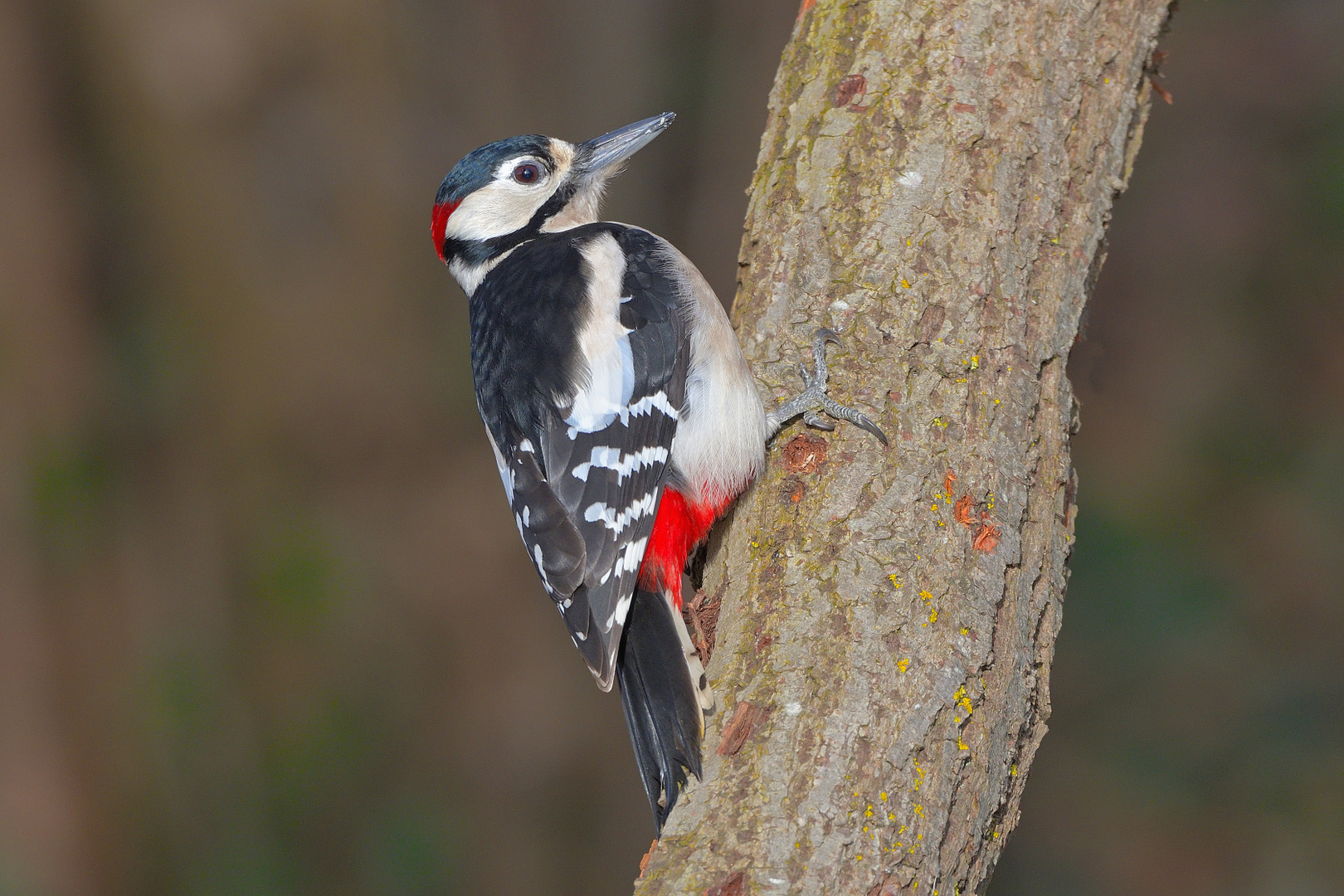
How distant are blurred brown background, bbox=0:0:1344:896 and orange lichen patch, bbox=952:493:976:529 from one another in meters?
3.15

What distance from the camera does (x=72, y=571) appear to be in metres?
4.64

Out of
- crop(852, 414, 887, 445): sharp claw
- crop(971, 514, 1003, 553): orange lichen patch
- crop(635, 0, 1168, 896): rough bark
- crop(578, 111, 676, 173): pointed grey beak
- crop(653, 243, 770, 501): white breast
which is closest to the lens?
crop(635, 0, 1168, 896): rough bark

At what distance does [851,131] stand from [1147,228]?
5.47 meters

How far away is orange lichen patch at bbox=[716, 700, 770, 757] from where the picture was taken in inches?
72.7

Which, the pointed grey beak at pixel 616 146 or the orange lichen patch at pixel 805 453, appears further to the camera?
the pointed grey beak at pixel 616 146

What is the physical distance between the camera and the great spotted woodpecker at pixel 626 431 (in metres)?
2.25

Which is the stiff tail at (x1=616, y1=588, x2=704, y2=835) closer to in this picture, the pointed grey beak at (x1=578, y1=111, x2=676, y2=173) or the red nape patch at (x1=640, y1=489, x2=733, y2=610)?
the red nape patch at (x1=640, y1=489, x2=733, y2=610)

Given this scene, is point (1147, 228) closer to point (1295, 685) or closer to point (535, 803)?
point (1295, 685)

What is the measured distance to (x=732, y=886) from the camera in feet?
5.34

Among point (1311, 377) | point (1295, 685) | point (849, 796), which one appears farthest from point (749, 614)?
point (1311, 377)

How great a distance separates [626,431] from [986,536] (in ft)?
2.80

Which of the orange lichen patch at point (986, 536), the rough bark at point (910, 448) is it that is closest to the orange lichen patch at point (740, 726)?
the rough bark at point (910, 448)

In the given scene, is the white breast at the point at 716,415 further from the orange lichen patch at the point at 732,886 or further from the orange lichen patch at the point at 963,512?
the orange lichen patch at the point at 732,886

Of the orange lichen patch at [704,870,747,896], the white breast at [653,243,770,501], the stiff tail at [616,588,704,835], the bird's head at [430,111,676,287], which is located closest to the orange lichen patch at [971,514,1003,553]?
the white breast at [653,243,770,501]
